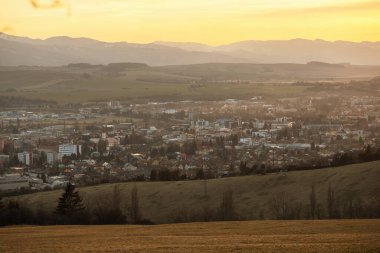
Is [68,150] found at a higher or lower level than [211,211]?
lower

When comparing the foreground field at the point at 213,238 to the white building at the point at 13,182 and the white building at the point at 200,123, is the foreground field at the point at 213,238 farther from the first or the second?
the white building at the point at 200,123

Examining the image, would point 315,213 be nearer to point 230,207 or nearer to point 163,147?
point 230,207

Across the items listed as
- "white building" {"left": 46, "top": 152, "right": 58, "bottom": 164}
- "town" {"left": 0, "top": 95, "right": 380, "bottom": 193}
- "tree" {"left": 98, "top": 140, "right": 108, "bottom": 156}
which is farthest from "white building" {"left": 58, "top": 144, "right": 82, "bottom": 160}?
"tree" {"left": 98, "top": 140, "right": 108, "bottom": 156}

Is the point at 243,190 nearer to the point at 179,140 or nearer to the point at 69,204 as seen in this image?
the point at 69,204

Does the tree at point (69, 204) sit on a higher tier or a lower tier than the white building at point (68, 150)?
higher

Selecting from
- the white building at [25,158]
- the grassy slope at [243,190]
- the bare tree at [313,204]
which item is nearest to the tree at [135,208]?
the grassy slope at [243,190]

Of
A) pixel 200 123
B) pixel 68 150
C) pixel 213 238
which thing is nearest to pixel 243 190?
pixel 213 238

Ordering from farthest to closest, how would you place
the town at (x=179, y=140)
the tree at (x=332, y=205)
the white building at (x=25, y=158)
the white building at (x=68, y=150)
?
the white building at (x=68, y=150) → the white building at (x=25, y=158) → the town at (x=179, y=140) → the tree at (x=332, y=205)
